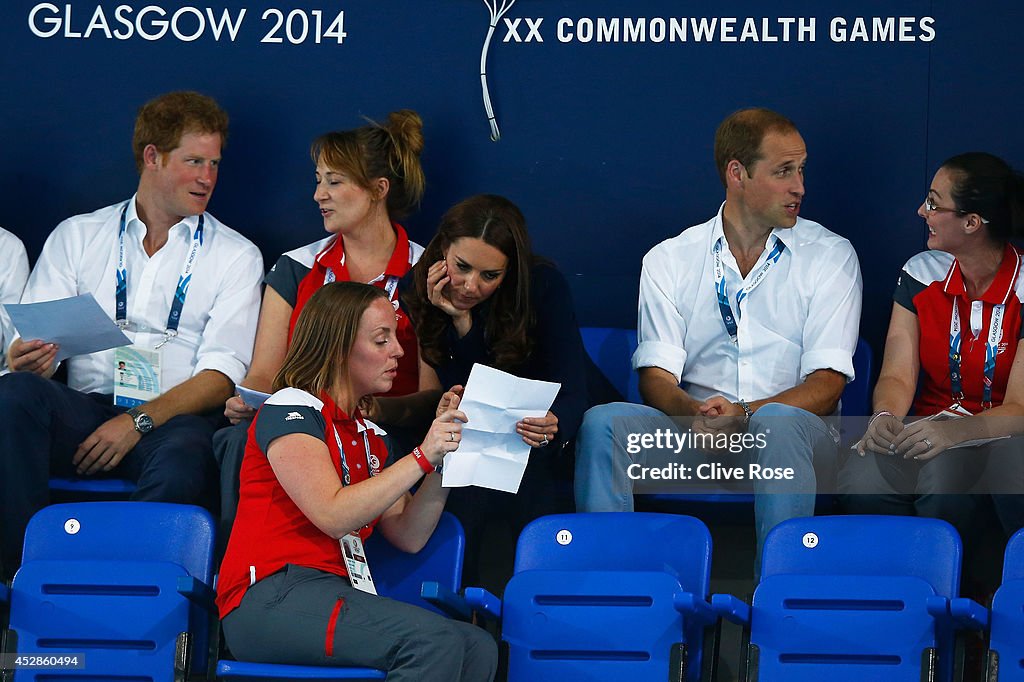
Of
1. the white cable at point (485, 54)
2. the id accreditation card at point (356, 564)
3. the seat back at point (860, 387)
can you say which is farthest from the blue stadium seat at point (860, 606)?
the white cable at point (485, 54)

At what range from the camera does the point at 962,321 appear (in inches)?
169

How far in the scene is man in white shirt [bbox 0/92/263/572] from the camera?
13.8 ft

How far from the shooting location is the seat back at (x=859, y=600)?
3.22m

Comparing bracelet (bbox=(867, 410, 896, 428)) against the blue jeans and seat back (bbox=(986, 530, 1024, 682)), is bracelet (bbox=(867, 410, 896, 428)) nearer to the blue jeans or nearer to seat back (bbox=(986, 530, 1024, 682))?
the blue jeans

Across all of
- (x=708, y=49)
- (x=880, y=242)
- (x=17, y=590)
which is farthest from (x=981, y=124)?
(x=17, y=590)

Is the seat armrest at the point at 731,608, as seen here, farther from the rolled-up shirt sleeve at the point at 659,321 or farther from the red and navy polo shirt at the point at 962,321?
the red and navy polo shirt at the point at 962,321

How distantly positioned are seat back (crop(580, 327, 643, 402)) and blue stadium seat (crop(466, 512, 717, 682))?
108 cm

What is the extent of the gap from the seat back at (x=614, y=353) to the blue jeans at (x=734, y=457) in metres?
0.48

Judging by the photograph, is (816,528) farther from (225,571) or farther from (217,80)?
(217,80)

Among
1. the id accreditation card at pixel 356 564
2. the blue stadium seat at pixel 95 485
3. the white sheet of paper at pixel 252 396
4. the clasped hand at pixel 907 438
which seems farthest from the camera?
the blue stadium seat at pixel 95 485

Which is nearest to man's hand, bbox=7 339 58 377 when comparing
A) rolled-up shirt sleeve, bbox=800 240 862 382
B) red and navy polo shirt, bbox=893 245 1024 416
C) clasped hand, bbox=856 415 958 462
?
rolled-up shirt sleeve, bbox=800 240 862 382

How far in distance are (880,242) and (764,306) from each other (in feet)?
2.14

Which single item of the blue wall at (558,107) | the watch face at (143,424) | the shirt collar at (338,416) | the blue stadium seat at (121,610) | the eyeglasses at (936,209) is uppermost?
the blue wall at (558,107)

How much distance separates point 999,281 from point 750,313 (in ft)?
2.47
